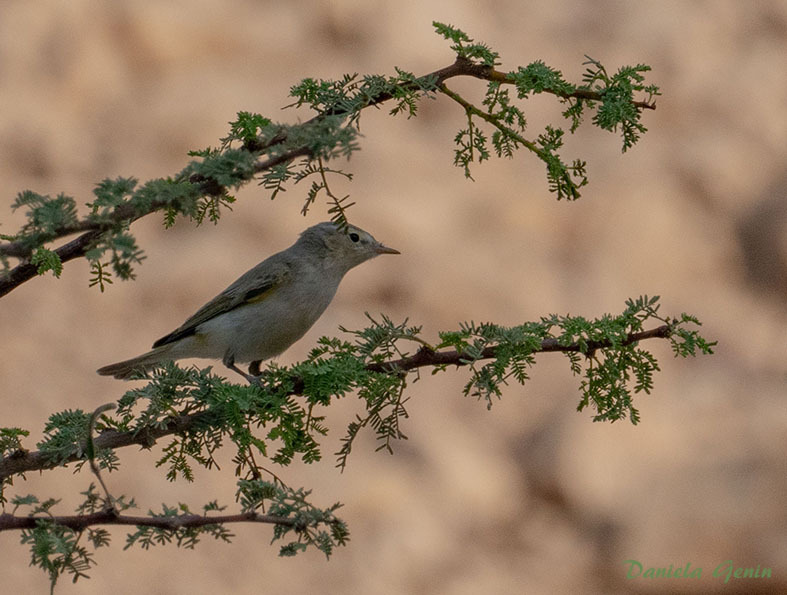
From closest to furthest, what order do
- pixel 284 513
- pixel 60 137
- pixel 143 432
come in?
pixel 284 513 → pixel 143 432 → pixel 60 137

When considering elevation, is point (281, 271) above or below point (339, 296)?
below

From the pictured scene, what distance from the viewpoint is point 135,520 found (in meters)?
2.10

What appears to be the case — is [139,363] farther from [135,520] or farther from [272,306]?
[135,520]

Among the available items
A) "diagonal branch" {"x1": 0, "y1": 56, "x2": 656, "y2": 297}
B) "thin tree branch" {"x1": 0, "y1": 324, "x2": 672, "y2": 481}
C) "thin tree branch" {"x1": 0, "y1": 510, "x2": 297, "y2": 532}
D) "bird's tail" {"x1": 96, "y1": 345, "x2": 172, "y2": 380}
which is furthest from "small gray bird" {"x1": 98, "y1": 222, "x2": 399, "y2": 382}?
"thin tree branch" {"x1": 0, "y1": 510, "x2": 297, "y2": 532}

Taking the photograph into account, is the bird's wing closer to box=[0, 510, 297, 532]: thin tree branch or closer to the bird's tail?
the bird's tail

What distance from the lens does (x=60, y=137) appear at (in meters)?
8.00

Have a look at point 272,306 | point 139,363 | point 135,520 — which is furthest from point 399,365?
point 139,363

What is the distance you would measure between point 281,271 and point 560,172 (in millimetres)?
1883

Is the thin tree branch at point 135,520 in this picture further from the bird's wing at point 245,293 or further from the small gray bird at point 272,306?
the bird's wing at point 245,293

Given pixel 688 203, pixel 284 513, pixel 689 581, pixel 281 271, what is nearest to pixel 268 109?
pixel 688 203

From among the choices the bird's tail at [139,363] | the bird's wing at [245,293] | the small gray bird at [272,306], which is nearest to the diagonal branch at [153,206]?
the small gray bird at [272,306]

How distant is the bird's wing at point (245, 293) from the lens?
4508 mm

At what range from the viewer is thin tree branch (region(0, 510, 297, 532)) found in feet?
6.95

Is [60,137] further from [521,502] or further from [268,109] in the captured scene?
[521,502]
